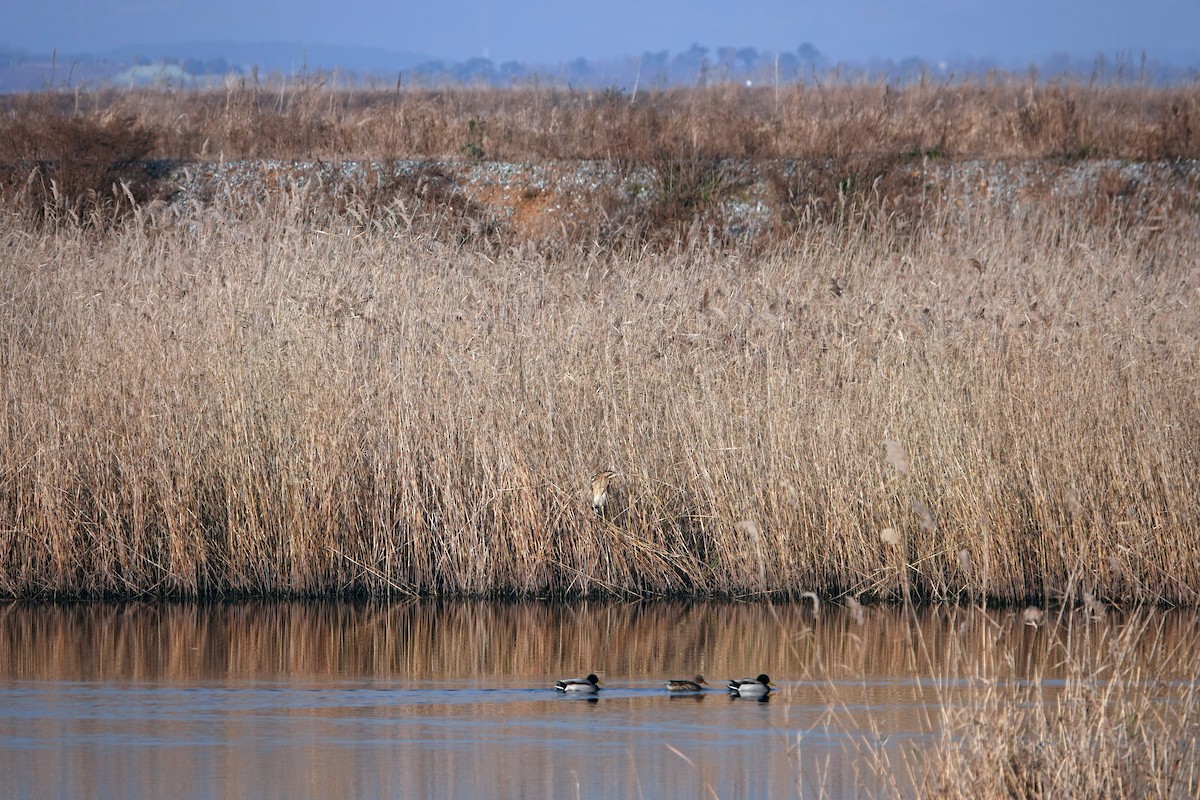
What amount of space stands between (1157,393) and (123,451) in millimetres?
5727

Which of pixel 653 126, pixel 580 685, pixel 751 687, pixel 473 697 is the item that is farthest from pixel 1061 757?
pixel 653 126

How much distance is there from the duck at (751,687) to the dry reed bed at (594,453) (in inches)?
76.3

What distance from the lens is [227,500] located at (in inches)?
333

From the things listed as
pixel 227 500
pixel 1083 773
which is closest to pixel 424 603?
pixel 227 500

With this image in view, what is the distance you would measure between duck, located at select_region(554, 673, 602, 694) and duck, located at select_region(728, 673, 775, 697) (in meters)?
0.57

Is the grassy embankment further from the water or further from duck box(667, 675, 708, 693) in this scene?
duck box(667, 675, 708, 693)

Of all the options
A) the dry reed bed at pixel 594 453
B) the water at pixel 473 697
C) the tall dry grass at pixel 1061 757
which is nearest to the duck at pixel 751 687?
the water at pixel 473 697

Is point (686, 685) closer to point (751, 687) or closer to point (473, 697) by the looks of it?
point (751, 687)

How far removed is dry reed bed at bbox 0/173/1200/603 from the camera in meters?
8.21

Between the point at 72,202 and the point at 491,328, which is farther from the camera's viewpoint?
the point at 72,202

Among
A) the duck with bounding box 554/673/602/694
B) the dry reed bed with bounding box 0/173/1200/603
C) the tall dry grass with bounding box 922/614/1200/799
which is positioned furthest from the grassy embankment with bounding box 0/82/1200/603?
the tall dry grass with bounding box 922/614/1200/799

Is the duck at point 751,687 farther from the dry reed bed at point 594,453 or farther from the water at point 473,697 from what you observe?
the dry reed bed at point 594,453

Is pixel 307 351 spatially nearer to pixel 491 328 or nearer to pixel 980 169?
pixel 491 328

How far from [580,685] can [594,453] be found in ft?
8.07
